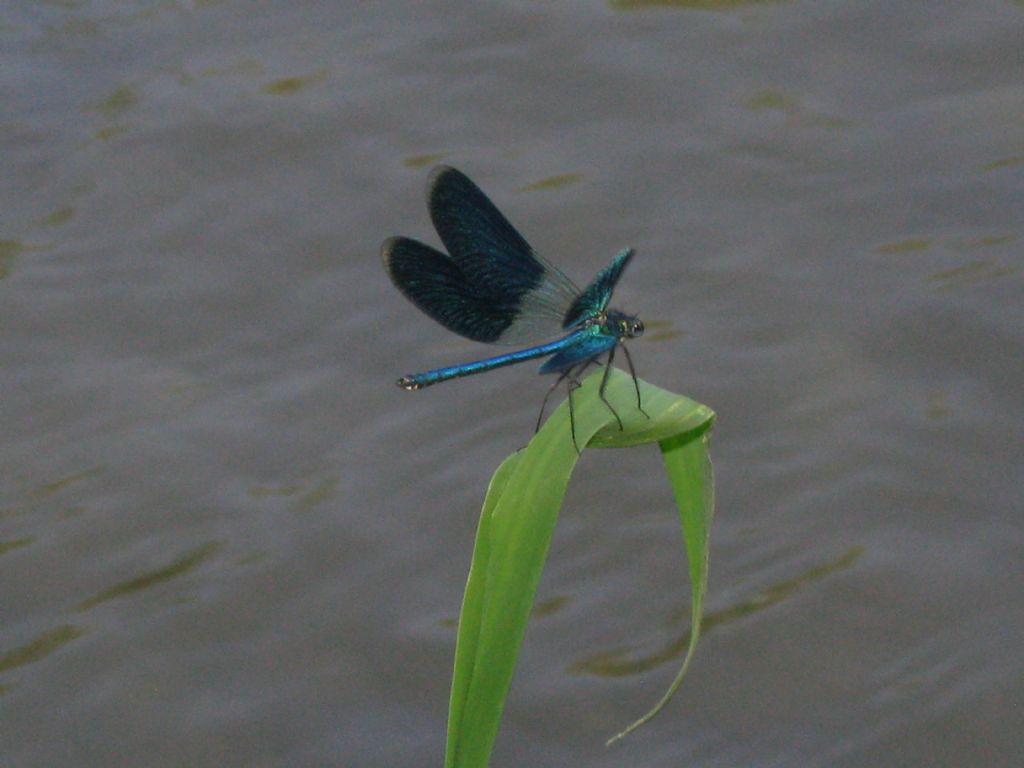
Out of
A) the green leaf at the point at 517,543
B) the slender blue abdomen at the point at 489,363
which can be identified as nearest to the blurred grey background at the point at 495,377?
the slender blue abdomen at the point at 489,363

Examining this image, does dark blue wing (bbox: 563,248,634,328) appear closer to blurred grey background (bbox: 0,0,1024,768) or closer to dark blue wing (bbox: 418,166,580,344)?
dark blue wing (bbox: 418,166,580,344)

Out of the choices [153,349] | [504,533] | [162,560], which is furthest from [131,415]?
[504,533]

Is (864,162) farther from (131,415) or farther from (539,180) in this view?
(131,415)

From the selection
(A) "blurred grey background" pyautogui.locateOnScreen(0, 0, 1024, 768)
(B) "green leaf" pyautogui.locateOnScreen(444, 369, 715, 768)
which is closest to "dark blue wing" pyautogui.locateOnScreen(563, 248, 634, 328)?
(B) "green leaf" pyautogui.locateOnScreen(444, 369, 715, 768)

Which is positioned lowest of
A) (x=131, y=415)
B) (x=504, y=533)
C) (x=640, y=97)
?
(x=131, y=415)

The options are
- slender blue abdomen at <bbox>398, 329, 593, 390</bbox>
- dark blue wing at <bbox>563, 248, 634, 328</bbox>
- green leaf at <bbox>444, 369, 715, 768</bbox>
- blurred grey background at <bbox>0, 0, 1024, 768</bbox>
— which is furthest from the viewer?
blurred grey background at <bbox>0, 0, 1024, 768</bbox>

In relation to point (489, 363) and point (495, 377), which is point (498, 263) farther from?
point (495, 377)

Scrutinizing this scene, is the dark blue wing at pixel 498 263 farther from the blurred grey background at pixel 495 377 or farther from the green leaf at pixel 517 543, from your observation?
the blurred grey background at pixel 495 377
